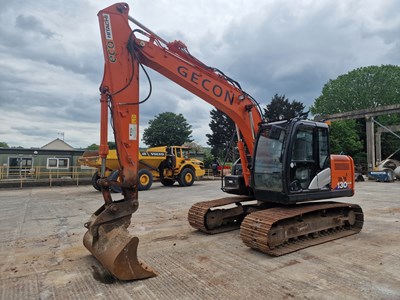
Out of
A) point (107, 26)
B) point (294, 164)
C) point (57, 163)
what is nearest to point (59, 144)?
point (57, 163)

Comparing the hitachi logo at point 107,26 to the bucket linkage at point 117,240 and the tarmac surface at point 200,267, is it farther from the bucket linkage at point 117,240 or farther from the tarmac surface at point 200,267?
the tarmac surface at point 200,267

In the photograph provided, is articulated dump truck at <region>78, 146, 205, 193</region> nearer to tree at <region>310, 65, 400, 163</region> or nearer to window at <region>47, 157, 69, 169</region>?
window at <region>47, 157, 69, 169</region>

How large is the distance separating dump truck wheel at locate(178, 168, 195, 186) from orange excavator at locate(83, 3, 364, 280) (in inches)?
430

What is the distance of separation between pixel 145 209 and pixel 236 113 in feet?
16.3

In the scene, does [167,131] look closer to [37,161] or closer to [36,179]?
[37,161]

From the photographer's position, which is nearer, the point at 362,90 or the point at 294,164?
the point at 294,164

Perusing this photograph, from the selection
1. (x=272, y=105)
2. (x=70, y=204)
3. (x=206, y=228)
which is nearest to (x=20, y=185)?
(x=70, y=204)

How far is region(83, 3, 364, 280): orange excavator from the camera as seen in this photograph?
4.36 metres

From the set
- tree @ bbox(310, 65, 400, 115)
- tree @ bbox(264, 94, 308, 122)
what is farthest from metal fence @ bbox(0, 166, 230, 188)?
tree @ bbox(310, 65, 400, 115)

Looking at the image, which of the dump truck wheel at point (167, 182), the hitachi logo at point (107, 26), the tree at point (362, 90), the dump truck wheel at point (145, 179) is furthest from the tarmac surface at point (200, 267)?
the tree at point (362, 90)

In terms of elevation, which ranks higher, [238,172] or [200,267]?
[238,172]

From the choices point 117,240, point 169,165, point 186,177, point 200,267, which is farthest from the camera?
point 186,177

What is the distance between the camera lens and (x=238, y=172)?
6.77m

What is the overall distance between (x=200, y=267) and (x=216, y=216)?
2.09 meters
